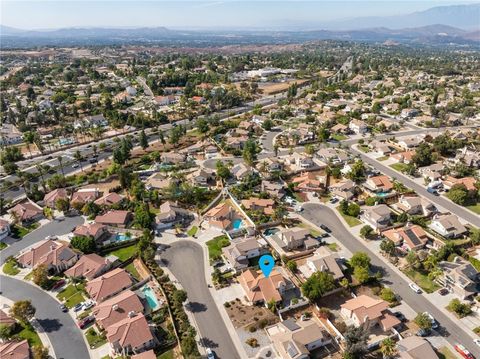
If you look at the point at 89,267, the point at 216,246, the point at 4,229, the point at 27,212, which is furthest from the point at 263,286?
the point at 27,212

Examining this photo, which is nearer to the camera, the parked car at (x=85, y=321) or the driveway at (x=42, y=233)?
the parked car at (x=85, y=321)

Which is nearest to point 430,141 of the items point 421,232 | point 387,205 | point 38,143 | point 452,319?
point 387,205

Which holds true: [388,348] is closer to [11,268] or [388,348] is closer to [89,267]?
[89,267]

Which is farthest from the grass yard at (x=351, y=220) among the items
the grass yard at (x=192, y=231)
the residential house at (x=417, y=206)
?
the grass yard at (x=192, y=231)

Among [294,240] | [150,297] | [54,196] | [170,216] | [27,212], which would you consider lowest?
[150,297]

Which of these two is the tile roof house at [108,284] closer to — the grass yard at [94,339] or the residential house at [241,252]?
the grass yard at [94,339]

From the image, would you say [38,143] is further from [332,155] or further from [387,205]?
[387,205]

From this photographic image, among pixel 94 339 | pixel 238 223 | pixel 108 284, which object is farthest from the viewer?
pixel 238 223
